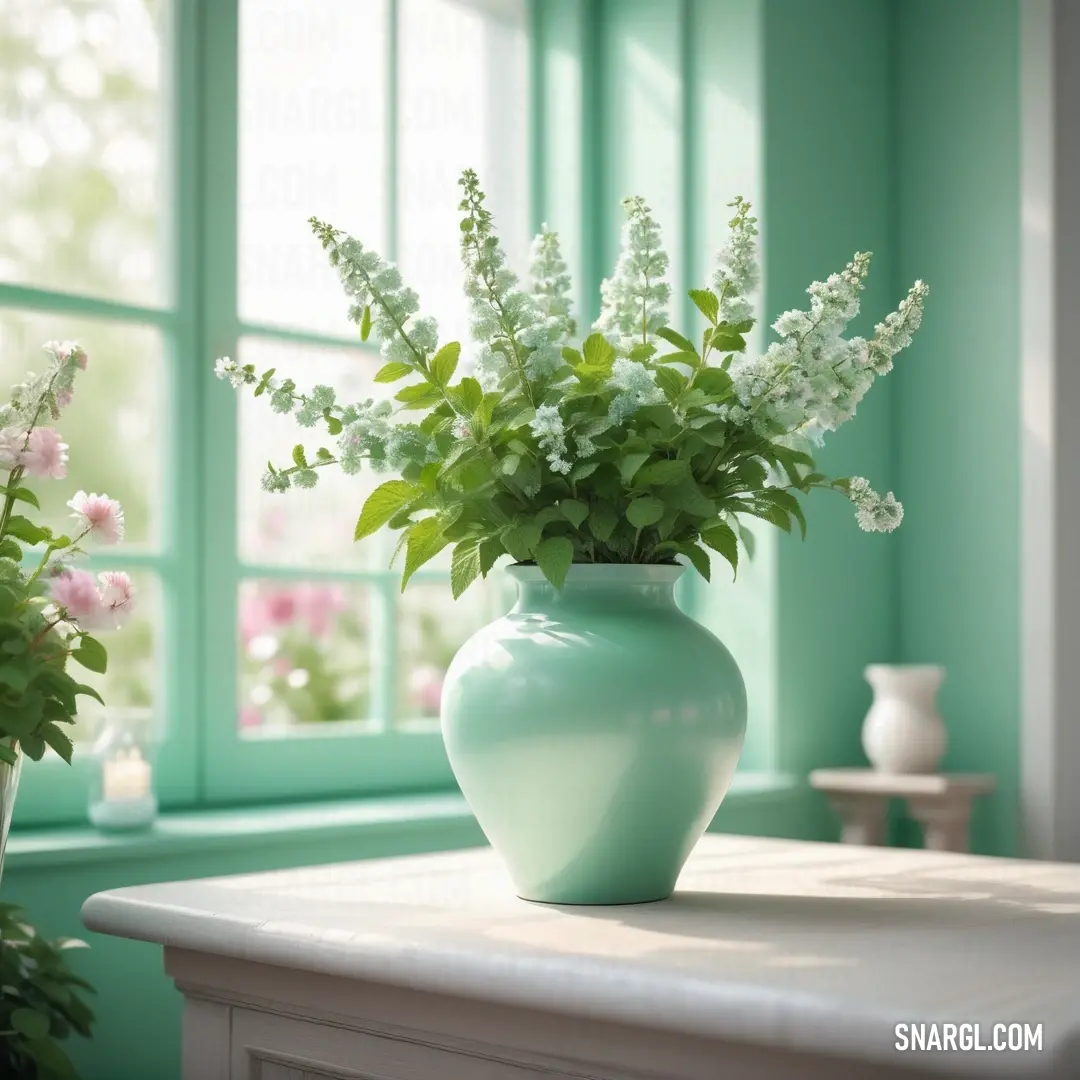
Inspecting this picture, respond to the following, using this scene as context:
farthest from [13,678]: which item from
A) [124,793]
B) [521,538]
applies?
[124,793]

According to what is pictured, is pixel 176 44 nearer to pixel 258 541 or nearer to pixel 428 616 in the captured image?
pixel 258 541

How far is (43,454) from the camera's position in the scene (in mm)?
1327

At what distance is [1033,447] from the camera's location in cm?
292

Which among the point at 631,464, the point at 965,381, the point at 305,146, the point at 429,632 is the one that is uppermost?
the point at 305,146

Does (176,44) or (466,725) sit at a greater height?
(176,44)

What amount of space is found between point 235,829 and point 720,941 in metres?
1.12

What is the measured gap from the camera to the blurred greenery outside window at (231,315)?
87.6 inches

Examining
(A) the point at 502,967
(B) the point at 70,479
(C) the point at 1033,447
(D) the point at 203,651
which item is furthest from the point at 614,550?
(C) the point at 1033,447

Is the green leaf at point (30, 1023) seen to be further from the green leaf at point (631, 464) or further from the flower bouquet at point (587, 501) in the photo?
the green leaf at point (631, 464)

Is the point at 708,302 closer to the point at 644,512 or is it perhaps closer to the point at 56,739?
the point at 644,512

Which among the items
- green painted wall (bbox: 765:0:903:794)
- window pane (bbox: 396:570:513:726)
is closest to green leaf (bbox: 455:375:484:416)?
window pane (bbox: 396:570:513:726)

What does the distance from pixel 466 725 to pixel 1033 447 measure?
2.02 metres

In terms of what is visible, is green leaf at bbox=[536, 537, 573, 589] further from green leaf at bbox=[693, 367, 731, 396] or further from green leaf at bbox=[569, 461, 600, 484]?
green leaf at bbox=[693, 367, 731, 396]

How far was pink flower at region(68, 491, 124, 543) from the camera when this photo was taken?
54.4 inches
